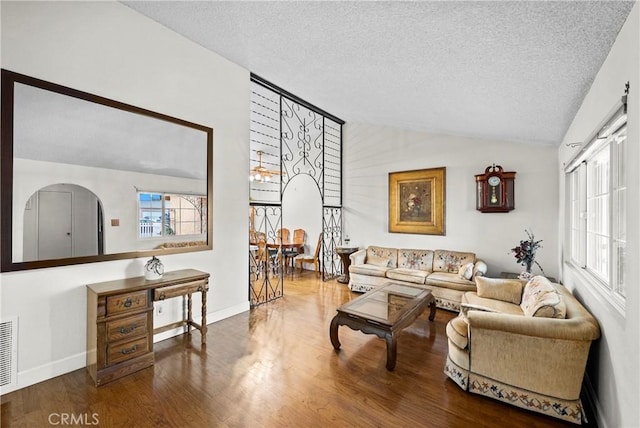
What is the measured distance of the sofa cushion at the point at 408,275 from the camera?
4336 mm

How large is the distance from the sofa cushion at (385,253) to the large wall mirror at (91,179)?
10.3 ft

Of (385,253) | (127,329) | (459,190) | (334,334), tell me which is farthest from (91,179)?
(459,190)

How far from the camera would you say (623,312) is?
5.03 ft

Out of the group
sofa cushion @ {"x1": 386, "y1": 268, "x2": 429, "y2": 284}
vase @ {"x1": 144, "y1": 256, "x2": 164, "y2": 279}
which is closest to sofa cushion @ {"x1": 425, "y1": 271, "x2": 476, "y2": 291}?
sofa cushion @ {"x1": 386, "y1": 268, "x2": 429, "y2": 284}

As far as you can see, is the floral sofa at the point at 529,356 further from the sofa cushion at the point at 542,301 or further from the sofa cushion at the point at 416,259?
the sofa cushion at the point at 416,259

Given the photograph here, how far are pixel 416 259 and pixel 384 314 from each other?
2.45 m

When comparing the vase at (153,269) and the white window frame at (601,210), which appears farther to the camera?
the vase at (153,269)

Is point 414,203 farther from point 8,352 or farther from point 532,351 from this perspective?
point 8,352

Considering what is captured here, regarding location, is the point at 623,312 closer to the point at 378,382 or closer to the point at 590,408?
the point at 590,408

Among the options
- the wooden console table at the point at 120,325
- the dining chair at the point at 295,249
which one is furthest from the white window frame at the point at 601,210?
the dining chair at the point at 295,249

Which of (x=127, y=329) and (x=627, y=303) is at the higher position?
(x=627, y=303)

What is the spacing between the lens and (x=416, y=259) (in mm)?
4953

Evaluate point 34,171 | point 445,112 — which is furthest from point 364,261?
point 34,171

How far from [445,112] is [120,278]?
158 inches
